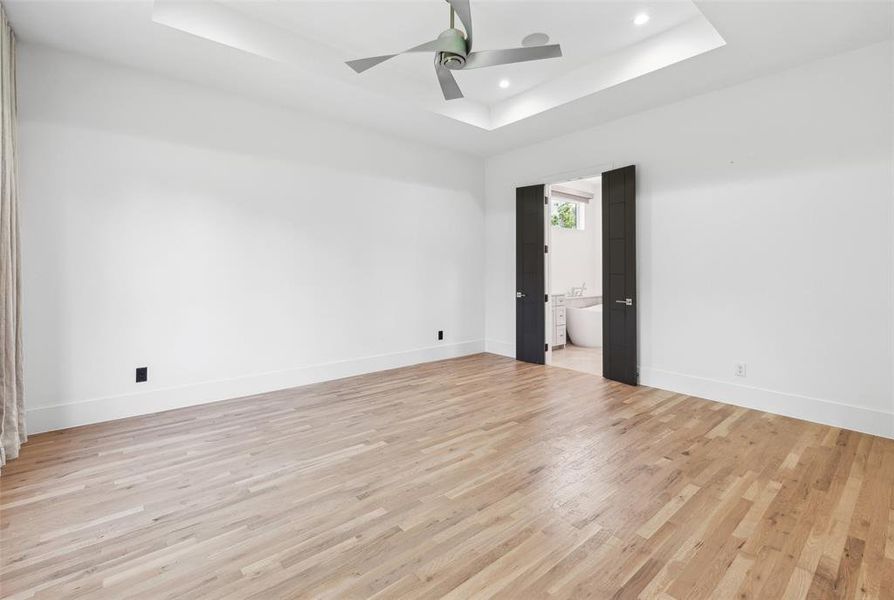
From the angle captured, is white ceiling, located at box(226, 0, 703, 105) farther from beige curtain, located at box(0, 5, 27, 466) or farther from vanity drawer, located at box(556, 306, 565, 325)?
vanity drawer, located at box(556, 306, 565, 325)

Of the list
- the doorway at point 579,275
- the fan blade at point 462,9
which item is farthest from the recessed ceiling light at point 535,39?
Result: the doorway at point 579,275

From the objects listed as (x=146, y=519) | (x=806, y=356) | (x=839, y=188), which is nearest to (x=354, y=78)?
(x=146, y=519)

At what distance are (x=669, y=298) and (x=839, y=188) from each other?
157 centimetres

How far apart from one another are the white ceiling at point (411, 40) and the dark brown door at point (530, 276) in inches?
56.6

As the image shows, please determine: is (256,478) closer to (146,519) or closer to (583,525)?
(146,519)

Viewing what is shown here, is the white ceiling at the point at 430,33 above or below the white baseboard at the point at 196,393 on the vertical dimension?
above

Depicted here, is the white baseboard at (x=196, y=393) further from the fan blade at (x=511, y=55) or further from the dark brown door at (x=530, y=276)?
the fan blade at (x=511, y=55)

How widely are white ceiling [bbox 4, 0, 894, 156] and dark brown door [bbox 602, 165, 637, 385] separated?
0.83m

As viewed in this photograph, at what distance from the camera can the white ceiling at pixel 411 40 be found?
2873 millimetres

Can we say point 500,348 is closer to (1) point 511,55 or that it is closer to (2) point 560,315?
(2) point 560,315

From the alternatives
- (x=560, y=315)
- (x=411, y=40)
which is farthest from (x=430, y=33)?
(x=560, y=315)

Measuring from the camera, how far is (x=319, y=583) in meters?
1.66

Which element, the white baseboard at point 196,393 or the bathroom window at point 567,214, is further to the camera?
the bathroom window at point 567,214

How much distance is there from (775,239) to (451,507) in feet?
11.8
